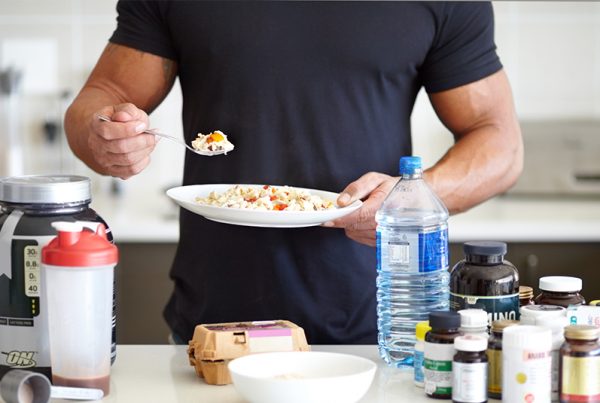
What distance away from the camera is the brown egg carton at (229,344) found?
4.55 feet

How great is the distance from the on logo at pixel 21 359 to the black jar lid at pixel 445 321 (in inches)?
21.7

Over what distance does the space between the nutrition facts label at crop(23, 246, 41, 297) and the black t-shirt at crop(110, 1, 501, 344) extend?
1.88ft

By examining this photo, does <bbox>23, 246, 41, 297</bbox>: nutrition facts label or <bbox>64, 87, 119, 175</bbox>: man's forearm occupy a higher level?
<bbox>64, 87, 119, 175</bbox>: man's forearm

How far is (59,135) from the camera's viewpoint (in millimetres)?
3494

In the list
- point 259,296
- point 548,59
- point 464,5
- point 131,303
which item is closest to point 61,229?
point 259,296

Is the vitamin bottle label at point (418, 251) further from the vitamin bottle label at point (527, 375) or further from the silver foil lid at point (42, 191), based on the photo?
the silver foil lid at point (42, 191)

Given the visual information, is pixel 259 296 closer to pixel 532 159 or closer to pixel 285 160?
pixel 285 160

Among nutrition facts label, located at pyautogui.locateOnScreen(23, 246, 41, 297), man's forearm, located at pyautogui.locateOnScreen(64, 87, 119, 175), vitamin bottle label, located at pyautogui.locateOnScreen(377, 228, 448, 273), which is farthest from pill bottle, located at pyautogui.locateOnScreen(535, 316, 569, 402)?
man's forearm, located at pyautogui.locateOnScreen(64, 87, 119, 175)

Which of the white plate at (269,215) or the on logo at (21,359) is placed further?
the white plate at (269,215)

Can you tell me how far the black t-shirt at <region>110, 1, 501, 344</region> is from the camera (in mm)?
1883

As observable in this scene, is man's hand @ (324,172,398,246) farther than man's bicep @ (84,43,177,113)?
No

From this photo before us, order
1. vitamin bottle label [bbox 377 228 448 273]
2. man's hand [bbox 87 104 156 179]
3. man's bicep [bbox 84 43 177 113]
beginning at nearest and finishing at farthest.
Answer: vitamin bottle label [bbox 377 228 448 273], man's hand [bbox 87 104 156 179], man's bicep [bbox 84 43 177 113]

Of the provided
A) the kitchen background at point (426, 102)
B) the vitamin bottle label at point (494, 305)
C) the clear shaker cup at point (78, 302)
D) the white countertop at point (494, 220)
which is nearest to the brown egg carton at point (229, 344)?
the clear shaker cup at point (78, 302)

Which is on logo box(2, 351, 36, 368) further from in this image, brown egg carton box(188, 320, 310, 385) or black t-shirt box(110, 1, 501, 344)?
black t-shirt box(110, 1, 501, 344)
